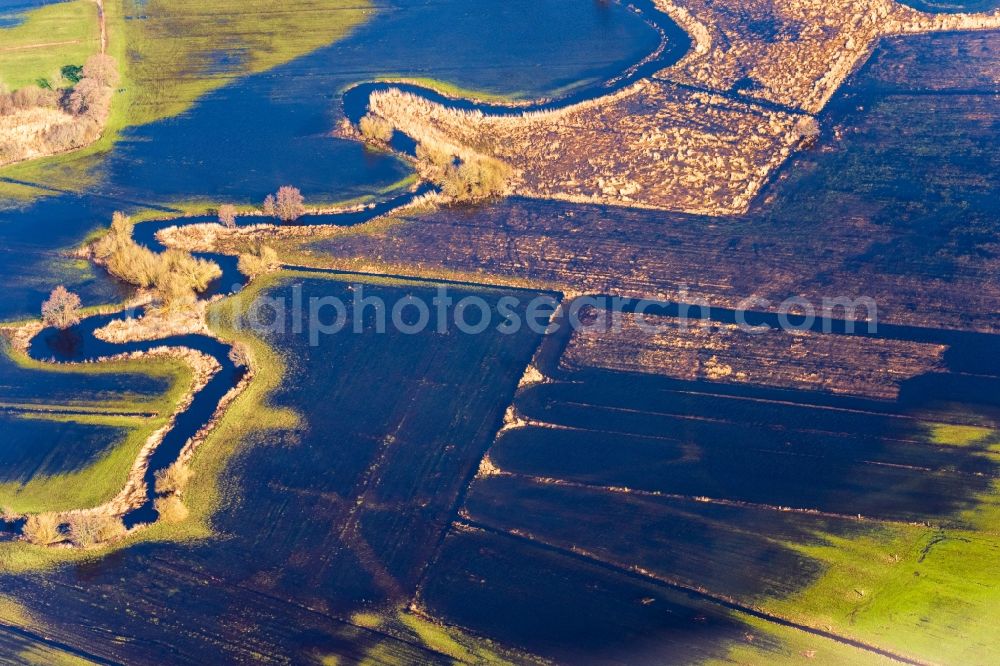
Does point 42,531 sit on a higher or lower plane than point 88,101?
lower

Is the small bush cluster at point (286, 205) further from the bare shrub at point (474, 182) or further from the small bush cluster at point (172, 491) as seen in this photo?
the small bush cluster at point (172, 491)

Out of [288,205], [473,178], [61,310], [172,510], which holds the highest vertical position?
[473,178]

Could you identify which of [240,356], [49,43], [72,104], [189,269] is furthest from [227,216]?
[49,43]

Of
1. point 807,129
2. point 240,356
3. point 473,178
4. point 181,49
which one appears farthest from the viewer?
point 181,49

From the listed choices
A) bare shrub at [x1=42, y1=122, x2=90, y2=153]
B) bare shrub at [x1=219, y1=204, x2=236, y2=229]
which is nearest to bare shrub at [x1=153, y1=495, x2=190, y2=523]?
bare shrub at [x1=219, y1=204, x2=236, y2=229]

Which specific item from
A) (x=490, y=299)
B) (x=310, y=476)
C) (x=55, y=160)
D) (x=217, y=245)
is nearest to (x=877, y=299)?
(x=490, y=299)

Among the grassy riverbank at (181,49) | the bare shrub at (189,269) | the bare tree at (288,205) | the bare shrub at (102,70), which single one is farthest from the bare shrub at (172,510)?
the bare shrub at (102,70)

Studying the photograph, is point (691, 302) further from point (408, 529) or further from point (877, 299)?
point (408, 529)
